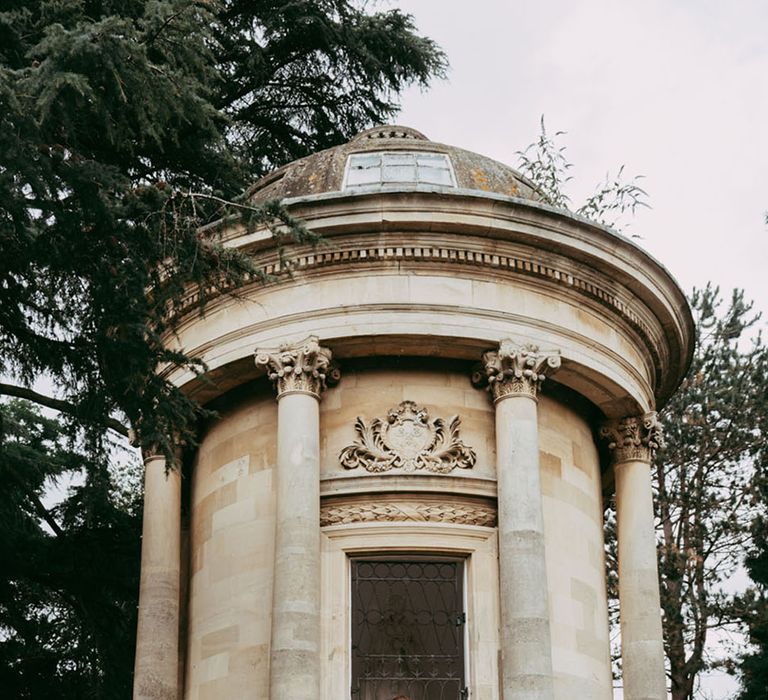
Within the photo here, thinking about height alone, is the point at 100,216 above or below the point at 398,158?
below

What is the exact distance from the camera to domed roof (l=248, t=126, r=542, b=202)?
65.6 feet

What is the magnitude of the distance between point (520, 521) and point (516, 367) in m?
1.95

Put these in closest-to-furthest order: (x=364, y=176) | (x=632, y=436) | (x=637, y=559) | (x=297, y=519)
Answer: (x=297, y=519), (x=637, y=559), (x=632, y=436), (x=364, y=176)

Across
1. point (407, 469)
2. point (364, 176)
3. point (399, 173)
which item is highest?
point (399, 173)

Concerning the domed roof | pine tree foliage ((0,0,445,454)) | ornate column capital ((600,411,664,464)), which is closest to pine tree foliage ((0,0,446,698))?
pine tree foliage ((0,0,445,454))

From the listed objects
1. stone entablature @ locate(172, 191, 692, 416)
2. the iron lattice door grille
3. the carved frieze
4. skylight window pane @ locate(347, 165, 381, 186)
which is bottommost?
the iron lattice door grille

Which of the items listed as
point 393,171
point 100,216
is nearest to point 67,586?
point 393,171

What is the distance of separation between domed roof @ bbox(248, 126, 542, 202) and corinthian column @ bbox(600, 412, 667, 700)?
3721mm

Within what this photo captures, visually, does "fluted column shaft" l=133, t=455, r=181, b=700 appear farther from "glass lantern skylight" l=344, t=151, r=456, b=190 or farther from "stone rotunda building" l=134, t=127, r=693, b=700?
"glass lantern skylight" l=344, t=151, r=456, b=190

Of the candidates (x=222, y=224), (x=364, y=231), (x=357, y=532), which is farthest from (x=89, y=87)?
(x=357, y=532)

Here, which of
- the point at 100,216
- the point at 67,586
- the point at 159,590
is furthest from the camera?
the point at 67,586

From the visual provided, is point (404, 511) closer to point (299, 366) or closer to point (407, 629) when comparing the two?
point (299, 366)

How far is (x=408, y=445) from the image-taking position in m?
17.8

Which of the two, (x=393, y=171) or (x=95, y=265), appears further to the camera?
(x=393, y=171)
